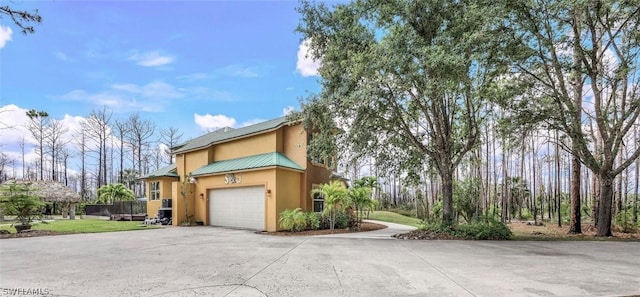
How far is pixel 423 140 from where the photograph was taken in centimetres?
1461

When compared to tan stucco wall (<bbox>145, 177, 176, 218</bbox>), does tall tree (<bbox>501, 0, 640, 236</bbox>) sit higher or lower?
higher

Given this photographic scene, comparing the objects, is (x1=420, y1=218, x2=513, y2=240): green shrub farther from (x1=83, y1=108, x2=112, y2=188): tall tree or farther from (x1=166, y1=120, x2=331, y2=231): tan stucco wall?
(x1=83, y1=108, x2=112, y2=188): tall tree

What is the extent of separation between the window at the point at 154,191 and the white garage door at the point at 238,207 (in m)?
5.52

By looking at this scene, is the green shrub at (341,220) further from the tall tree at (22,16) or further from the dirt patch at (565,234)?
the tall tree at (22,16)

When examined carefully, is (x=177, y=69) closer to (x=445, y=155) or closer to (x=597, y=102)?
(x=445, y=155)

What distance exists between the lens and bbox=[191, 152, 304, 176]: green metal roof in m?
15.2

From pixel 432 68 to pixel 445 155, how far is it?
464 cm

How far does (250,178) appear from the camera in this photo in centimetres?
1591

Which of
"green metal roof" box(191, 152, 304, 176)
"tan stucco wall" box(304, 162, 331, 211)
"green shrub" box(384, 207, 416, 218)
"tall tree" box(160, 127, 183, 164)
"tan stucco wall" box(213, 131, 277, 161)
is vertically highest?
"tall tree" box(160, 127, 183, 164)

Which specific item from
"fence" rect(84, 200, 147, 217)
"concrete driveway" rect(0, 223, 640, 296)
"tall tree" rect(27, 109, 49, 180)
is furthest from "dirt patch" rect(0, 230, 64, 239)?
"tall tree" rect(27, 109, 49, 180)

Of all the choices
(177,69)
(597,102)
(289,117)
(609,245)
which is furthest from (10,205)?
(597,102)

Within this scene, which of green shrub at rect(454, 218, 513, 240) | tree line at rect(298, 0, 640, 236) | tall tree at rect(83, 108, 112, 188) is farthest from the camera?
Result: tall tree at rect(83, 108, 112, 188)

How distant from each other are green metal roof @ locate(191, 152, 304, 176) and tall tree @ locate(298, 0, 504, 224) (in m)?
3.01

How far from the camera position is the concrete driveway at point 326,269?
17.2 feet
